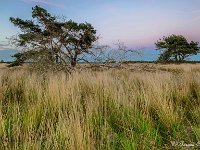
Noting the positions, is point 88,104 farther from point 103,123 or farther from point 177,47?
point 177,47

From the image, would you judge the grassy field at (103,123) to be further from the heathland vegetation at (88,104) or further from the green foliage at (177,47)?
the green foliage at (177,47)

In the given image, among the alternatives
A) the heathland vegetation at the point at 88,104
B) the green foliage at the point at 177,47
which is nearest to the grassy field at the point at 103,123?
the heathland vegetation at the point at 88,104

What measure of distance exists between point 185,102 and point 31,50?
7.17 meters

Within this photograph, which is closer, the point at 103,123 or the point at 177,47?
the point at 103,123

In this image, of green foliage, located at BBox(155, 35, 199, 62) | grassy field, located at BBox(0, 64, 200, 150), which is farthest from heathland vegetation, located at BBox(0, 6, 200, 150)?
green foliage, located at BBox(155, 35, 199, 62)

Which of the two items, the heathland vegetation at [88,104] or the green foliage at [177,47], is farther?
the green foliage at [177,47]

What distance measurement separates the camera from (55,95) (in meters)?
5.65

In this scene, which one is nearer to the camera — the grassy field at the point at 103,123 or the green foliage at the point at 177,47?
the grassy field at the point at 103,123

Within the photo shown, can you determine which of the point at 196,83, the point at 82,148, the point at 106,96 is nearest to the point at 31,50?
the point at 196,83

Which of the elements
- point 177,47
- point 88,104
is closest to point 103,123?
point 88,104

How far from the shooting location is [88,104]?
15.4 ft

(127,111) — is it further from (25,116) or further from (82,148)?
(82,148)

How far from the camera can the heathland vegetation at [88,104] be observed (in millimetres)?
3428

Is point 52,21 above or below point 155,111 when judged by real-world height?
above
